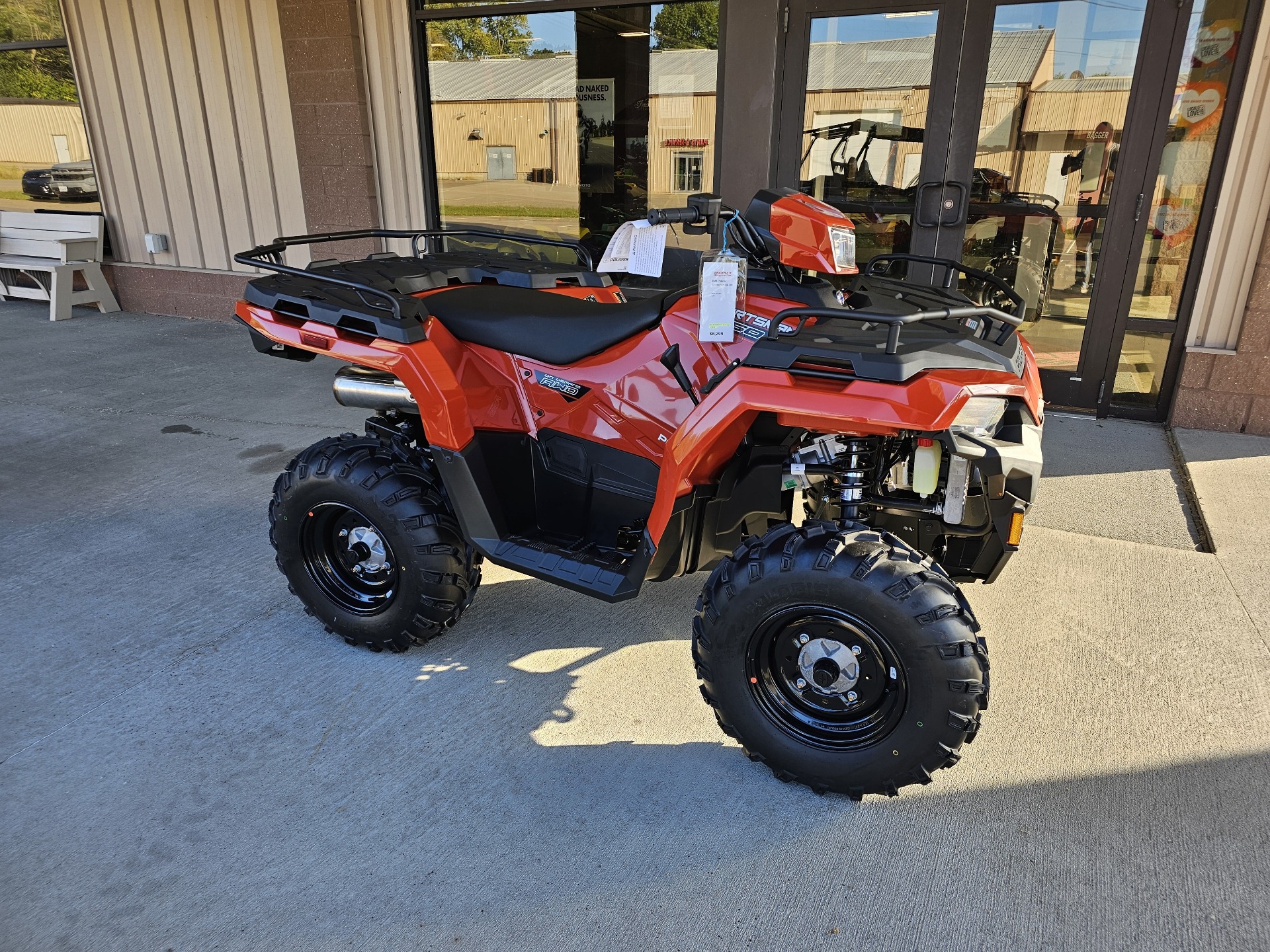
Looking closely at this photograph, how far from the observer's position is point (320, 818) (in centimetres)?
215

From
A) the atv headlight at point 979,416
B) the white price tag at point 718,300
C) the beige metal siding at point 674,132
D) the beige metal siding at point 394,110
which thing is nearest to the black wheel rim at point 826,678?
the atv headlight at point 979,416

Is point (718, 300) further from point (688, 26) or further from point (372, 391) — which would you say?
point (688, 26)

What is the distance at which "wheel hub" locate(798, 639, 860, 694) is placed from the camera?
215 cm

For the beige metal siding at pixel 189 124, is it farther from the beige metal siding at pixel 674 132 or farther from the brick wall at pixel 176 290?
the beige metal siding at pixel 674 132

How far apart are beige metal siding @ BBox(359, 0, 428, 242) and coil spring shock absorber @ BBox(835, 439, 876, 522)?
5771 millimetres

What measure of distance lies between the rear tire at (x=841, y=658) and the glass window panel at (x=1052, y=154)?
3907 millimetres

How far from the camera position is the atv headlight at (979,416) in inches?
77.2

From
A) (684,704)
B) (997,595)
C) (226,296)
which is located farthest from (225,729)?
(226,296)

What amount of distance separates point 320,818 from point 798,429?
1.59 metres

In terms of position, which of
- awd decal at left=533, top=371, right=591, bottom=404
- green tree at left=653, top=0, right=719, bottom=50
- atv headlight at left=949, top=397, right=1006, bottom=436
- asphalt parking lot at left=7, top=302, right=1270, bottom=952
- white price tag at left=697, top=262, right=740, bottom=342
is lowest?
asphalt parking lot at left=7, top=302, right=1270, bottom=952

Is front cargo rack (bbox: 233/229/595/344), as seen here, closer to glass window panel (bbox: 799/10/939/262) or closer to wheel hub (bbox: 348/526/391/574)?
wheel hub (bbox: 348/526/391/574)

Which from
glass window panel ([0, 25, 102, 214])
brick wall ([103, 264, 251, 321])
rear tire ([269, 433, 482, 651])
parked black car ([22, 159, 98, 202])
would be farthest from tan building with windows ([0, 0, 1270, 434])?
rear tire ([269, 433, 482, 651])

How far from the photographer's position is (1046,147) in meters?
5.04

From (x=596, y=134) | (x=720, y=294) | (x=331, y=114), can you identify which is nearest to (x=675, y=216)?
(x=720, y=294)
